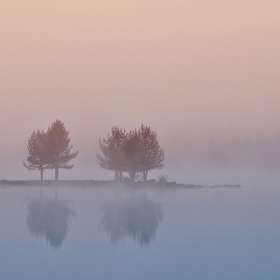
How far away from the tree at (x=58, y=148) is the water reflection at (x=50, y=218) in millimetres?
20556

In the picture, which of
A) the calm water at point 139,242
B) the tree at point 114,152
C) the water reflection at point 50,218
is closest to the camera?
the calm water at point 139,242

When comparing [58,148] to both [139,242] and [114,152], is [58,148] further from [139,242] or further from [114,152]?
[139,242]

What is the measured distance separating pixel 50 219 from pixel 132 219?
4255mm

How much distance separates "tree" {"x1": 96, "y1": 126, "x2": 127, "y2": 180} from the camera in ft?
179

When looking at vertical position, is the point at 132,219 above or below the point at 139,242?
below

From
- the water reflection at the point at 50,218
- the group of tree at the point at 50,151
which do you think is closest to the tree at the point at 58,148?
the group of tree at the point at 50,151

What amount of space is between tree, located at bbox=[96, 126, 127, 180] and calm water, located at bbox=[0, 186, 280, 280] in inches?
924

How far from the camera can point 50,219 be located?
83.0ft

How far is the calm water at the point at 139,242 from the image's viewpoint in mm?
13664

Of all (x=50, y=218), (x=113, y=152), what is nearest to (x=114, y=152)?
(x=113, y=152)

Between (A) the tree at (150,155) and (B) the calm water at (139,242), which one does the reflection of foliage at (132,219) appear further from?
(A) the tree at (150,155)

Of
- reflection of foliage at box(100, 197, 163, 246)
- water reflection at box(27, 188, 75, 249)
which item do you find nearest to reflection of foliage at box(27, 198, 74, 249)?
water reflection at box(27, 188, 75, 249)

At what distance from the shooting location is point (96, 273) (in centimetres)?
1331

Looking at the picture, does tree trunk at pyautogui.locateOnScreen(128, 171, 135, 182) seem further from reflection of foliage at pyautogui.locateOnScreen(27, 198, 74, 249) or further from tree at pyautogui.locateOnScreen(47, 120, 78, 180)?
reflection of foliage at pyautogui.locateOnScreen(27, 198, 74, 249)
